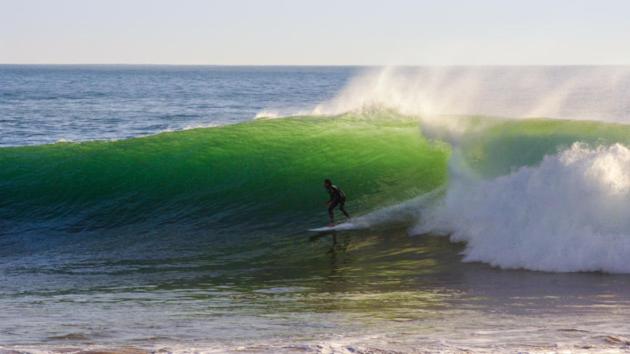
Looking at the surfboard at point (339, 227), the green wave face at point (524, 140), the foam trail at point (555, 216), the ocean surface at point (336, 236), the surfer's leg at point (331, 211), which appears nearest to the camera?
the ocean surface at point (336, 236)

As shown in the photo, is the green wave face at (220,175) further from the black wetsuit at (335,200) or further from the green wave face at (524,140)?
the green wave face at (524,140)

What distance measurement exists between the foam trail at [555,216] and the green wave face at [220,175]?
2.98m

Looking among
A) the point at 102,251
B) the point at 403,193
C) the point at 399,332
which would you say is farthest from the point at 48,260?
the point at 399,332

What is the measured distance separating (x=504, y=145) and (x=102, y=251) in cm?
707

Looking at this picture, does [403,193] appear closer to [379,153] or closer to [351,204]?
[351,204]

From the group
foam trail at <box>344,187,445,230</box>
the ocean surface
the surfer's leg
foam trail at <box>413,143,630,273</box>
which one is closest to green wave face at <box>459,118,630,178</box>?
the ocean surface

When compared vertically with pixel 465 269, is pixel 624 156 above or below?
above

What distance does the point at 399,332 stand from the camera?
7.61 meters

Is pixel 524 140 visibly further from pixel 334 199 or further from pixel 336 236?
pixel 336 236

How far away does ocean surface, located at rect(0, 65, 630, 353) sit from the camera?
7.88m

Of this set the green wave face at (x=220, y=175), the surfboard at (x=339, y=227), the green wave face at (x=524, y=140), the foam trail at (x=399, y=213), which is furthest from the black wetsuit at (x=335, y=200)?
the green wave face at (x=524, y=140)

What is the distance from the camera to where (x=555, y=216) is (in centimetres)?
1181

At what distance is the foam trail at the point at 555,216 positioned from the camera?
10.9 metres

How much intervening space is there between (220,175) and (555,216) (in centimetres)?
836
